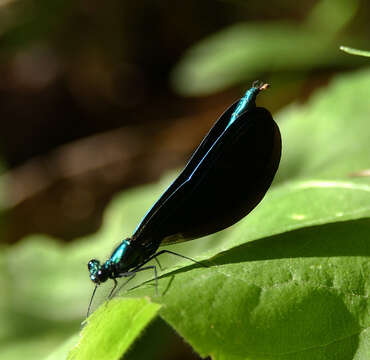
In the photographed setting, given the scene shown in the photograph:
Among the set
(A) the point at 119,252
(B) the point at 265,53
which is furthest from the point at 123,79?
(A) the point at 119,252

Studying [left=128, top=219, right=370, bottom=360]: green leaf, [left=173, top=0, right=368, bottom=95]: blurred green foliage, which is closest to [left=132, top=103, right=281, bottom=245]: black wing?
[left=128, top=219, right=370, bottom=360]: green leaf

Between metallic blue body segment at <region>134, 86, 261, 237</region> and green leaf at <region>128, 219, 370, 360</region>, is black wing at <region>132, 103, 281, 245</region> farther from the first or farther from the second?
green leaf at <region>128, 219, 370, 360</region>

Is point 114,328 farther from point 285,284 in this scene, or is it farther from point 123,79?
point 123,79

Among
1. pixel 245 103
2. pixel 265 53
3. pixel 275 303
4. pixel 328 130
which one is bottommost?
pixel 328 130

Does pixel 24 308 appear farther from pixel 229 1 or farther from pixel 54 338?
pixel 229 1

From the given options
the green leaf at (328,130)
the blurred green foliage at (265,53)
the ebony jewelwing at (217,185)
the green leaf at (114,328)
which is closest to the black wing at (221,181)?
the ebony jewelwing at (217,185)

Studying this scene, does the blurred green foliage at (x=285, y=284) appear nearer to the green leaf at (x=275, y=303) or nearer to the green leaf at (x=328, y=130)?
the green leaf at (x=275, y=303)

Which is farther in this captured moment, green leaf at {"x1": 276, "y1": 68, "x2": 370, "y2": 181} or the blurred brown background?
the blurred brown background
